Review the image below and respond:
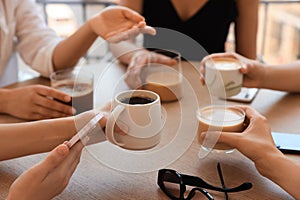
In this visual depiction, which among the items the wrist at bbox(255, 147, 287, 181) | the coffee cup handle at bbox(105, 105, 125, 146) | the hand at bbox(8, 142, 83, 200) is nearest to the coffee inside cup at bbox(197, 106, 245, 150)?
the wrist at bbox(255, 147, 287, 181)

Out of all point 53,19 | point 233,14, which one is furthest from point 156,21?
point 53,19

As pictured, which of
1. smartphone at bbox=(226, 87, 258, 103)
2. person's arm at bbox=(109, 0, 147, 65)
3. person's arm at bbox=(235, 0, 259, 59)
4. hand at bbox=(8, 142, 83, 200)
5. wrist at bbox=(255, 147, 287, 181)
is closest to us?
hand at bbox=(8, 142, 83, 200)

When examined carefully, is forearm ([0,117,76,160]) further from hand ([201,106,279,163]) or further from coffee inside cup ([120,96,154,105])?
hand ([201,106,279,163])

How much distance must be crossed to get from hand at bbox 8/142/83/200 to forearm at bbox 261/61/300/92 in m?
0.70

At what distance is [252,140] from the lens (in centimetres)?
82

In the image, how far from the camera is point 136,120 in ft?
2.50

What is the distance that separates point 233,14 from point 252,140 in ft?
3.17

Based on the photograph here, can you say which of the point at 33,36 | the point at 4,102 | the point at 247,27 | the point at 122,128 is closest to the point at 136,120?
the point at 122,128

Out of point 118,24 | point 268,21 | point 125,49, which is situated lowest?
point 268,21

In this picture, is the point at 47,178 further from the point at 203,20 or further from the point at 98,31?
the point at 203,20

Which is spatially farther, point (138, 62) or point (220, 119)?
point (138, 62)

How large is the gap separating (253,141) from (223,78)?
31 centimetres

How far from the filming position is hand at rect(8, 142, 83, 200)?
0.67m

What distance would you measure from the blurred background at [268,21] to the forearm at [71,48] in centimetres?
120
